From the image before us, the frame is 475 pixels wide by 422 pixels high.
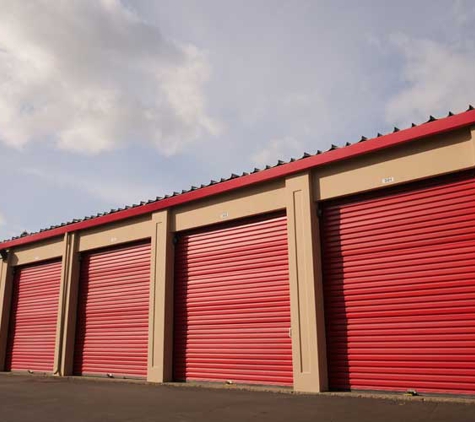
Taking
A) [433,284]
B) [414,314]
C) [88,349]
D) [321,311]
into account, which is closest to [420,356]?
[414,314]

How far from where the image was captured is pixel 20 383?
523 inches

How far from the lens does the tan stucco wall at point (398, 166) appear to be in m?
8.86

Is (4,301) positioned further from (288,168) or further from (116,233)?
(288,168)

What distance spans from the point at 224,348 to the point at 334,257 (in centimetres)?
361

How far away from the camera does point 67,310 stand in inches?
610

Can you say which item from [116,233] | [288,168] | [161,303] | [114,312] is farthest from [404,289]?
[116,233]

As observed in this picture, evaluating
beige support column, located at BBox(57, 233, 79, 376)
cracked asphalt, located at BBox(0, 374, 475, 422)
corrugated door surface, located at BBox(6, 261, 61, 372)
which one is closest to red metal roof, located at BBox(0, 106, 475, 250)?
beige support column, located at BBox(57, 233, 79, 376)

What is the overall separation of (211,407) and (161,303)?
16.6 feet

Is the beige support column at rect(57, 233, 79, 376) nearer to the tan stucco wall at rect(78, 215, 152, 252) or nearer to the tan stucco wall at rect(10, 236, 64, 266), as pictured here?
the tan stucco wall at rect(78, 215, 152, 252)

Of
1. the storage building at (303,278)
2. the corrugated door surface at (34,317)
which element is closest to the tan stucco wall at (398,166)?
the storage building at (303,278)

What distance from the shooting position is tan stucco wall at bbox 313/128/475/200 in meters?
8.86

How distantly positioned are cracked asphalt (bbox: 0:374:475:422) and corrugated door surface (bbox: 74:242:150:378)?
2722 mm

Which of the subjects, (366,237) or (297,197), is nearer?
(366,237)

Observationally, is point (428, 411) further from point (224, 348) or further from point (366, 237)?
point (224, 348)
